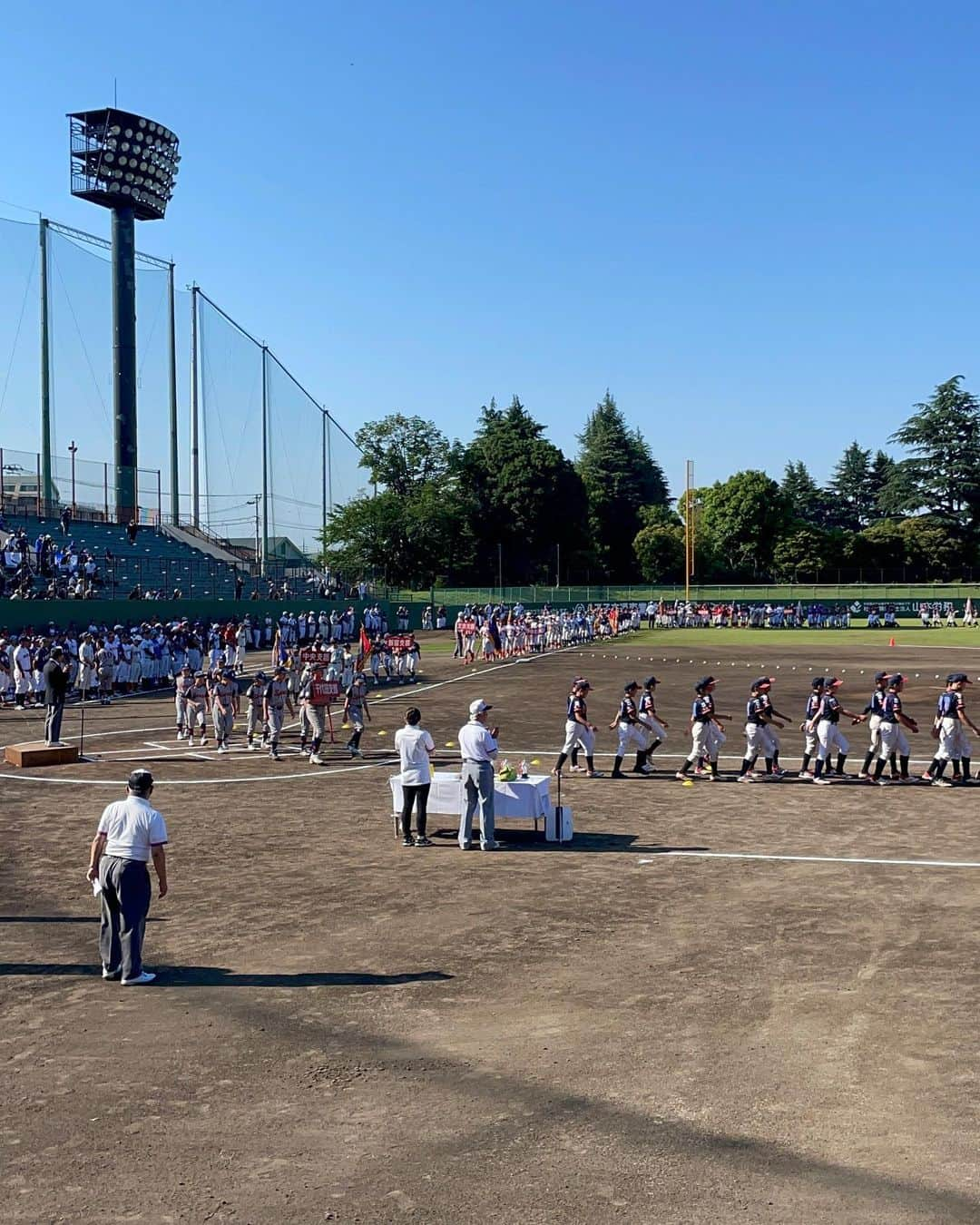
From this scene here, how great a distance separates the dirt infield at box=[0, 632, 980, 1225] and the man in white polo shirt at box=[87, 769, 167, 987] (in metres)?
0.25

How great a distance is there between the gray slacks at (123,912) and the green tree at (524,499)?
95.7 m

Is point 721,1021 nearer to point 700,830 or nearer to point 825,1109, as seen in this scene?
point 825,1109

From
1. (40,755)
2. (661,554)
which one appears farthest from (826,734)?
(661,554)

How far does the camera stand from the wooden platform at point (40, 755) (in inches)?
864

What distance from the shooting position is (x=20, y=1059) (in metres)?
8.20

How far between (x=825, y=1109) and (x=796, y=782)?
13313 millimetres

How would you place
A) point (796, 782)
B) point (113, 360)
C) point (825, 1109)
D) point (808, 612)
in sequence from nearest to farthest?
point (825, 1109), point (796, 782), point (113, 360), point (808, 612)

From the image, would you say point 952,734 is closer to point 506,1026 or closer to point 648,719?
point 648,719

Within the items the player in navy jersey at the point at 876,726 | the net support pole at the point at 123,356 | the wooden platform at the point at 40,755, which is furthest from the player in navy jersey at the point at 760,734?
the net support pole at the point at 123,356

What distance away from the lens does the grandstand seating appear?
5016 centimetres

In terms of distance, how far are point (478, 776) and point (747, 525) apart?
99.6m

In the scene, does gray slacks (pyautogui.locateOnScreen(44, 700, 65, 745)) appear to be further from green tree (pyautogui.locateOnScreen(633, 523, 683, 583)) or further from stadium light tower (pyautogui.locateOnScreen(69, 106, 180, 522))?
green tree (pyautogui.locateOnScreen(633, 523, 683, 583))

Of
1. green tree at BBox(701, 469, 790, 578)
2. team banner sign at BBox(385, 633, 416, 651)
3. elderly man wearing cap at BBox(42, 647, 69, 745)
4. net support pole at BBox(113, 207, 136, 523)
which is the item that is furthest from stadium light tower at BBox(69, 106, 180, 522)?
green tree at BBox(701, 469, 790, 578)

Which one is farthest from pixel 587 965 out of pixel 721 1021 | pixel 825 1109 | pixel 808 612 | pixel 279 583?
pixel 808 612
